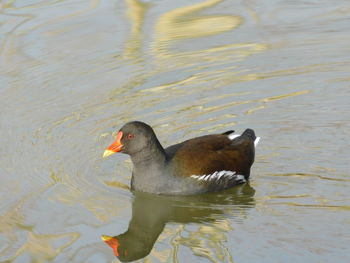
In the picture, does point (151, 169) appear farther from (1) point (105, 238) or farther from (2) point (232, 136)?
(1) point (105, 238)

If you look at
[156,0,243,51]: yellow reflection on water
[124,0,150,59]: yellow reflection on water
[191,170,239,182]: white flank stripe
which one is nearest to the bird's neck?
[191,170,239,182]: white flank stripe

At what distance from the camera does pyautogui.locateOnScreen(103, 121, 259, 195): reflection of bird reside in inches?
315

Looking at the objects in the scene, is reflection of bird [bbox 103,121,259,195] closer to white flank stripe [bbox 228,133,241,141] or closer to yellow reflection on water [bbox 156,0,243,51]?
white flank stripe [bbox 228,133,241,141]

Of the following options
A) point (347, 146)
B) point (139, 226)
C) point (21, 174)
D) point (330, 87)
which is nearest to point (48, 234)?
point (139, 226)

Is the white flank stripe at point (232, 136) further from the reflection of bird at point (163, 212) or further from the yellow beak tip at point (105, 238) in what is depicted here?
the yellow beak tip at point (105, 238)

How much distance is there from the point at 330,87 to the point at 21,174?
11.8ft

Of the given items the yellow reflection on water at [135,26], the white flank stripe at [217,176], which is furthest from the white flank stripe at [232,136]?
the yellow reflection on water at [135,26]

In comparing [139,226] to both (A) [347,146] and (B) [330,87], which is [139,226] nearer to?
(A) [347,146]

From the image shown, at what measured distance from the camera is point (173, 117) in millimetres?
9406

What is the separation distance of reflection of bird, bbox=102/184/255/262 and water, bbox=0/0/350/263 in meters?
0.02

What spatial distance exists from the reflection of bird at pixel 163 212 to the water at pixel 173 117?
0.06 ft

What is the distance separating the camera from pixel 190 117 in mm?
9422

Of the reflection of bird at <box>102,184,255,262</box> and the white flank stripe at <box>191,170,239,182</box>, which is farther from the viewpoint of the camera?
the white flank stripe at <box>191,170,239,182</box>

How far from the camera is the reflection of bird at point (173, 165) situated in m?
7.99
